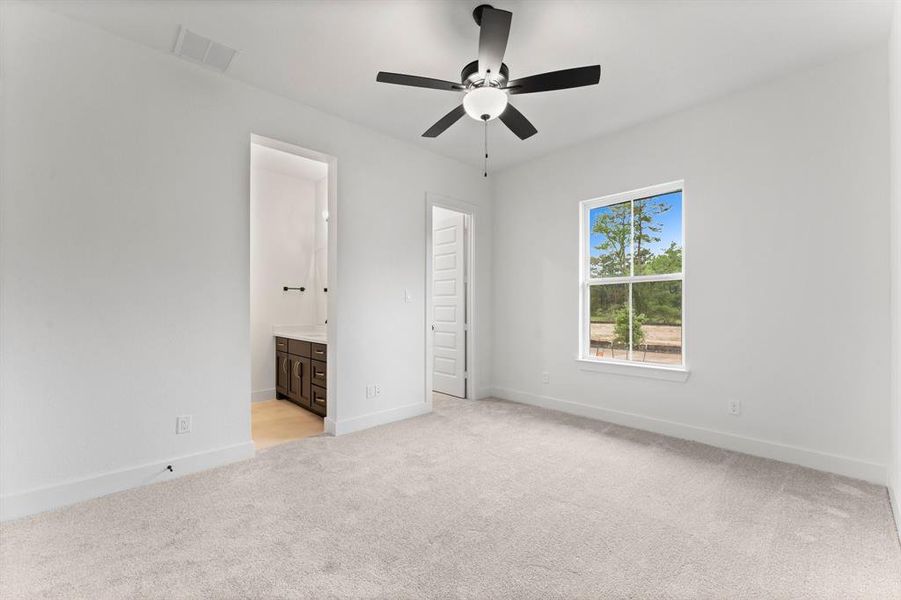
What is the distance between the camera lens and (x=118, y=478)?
2541 millimetres

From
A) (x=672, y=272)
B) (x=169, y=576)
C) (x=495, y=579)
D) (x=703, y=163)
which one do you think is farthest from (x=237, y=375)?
(x=703, y=163)

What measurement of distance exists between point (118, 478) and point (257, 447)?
0.95 m

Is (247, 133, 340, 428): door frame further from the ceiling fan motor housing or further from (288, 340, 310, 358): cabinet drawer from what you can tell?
the ceiling fan motor housing

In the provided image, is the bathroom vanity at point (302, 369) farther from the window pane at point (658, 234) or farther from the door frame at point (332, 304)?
the window pane at point (658, 234)

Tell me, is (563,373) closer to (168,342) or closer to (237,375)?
(237,375)

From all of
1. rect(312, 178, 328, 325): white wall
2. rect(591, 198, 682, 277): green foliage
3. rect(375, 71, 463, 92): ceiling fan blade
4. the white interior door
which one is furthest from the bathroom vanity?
rect(591, 198, 682, 277): green foliage

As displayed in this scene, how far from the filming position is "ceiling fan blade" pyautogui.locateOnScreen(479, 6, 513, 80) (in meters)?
2.00

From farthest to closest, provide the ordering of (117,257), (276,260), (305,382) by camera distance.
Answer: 1. (276,260)
2. (305,382)
3. (117,257)

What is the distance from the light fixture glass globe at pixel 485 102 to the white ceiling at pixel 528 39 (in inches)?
17.1

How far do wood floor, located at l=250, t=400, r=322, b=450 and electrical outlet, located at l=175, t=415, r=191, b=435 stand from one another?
64 cm

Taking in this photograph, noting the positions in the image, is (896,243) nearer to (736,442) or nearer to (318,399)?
(736,442)

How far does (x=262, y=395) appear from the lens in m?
5.05

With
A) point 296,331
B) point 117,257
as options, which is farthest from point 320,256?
point 117,257

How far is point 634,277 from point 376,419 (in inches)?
110
